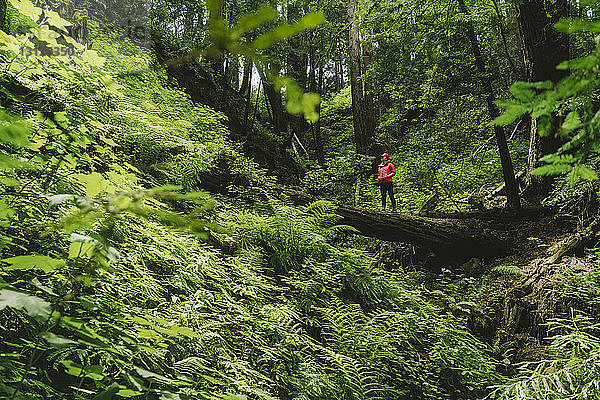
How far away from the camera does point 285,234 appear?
462cm

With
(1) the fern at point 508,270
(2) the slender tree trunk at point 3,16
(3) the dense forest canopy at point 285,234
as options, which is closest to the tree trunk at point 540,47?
(3) the dense forest canopy at point 285,234

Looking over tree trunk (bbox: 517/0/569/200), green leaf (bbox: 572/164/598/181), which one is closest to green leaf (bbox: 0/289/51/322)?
green leaf (bbox: 572/164/598/181)

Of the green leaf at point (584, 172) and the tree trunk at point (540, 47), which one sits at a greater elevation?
the tree trunk at point (540, 47)

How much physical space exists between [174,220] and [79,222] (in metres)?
0.17

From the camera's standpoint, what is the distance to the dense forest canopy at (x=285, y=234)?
2.82 ft

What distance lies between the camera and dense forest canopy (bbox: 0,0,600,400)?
86cm

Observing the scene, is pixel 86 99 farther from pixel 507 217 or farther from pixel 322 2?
pixel 322 2

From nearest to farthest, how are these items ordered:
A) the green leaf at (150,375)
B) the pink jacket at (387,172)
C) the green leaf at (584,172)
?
the green leaf at (584,172)
the green leaf at (150,375)
the pink jacket at (387,172)

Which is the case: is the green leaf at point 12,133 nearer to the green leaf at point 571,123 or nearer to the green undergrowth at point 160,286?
the green undergrowth at point 160,286

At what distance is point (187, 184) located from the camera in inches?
176

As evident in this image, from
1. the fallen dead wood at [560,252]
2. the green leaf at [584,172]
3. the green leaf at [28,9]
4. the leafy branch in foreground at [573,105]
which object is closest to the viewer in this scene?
the leafy branch in foreground at [573,105]

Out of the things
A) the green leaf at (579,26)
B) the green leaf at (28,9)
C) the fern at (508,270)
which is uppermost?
the green leaf at (28,9)

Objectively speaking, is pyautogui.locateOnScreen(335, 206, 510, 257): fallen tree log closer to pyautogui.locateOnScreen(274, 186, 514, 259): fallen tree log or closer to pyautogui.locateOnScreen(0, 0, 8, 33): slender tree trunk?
pyautogui.locateOnScreen(274, 186, 514, 259): fallen tree log

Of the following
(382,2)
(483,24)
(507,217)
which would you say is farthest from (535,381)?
(382,2)
